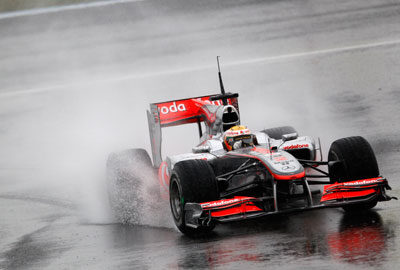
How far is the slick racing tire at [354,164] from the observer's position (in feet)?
33.0

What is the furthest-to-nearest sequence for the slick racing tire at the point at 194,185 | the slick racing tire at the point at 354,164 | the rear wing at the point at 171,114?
the rear wing at the point at 171,114
the slick racing tire at the point at 354,164
the slick racing tire at the point at 194,185

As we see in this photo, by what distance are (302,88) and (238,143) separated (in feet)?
31.8

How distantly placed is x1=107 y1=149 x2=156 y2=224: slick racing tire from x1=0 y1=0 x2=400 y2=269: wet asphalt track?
34 cm

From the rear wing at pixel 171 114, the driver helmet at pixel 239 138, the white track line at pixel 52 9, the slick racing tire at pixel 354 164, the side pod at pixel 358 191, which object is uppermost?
the white track line at pixel 52 9

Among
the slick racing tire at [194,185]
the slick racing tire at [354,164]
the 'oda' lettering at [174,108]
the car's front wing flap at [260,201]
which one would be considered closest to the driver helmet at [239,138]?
the slick racing tire at [194,185]

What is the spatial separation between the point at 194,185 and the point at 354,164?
6.77 feet

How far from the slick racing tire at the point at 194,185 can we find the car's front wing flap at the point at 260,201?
113 mm

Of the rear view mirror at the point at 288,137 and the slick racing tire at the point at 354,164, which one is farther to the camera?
the rear view mirror at the point at 288,137

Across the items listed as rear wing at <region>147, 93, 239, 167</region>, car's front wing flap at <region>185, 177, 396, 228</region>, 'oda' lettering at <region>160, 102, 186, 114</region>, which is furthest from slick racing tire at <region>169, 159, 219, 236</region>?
'oda' lettering at <region>160, 102, 186, 114</region>

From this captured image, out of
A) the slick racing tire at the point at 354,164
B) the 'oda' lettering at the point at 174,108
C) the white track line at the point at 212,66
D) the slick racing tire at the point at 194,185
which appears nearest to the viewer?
the slick racing tire at the point at 194,185

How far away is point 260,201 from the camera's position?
974cm

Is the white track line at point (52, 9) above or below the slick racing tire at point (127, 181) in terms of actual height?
above

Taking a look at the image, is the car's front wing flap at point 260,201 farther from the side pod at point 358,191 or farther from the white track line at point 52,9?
the white track line at point 52,9

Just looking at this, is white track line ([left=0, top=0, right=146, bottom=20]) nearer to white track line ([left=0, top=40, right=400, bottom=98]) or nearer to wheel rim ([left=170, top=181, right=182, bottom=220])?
white track line ([left=0, top=40, right=400, bottom=98])
